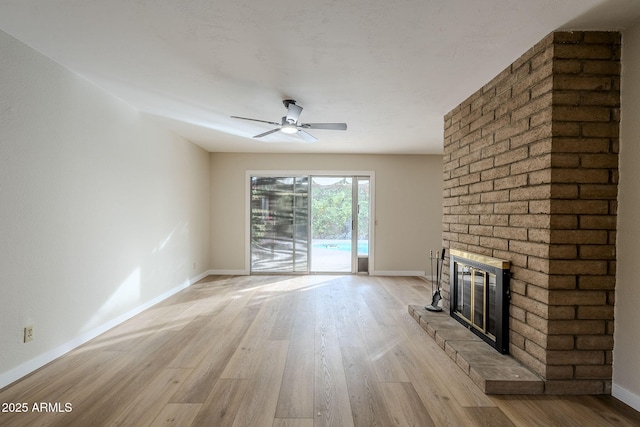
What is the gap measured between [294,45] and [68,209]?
2.24 metres

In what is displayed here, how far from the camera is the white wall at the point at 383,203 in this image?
6000mm

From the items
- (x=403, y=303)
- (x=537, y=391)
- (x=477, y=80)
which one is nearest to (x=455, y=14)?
(x=477, y=80)

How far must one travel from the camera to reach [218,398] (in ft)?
6.53

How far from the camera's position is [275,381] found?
86.2 inches

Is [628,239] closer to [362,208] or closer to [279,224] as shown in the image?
[362,208]

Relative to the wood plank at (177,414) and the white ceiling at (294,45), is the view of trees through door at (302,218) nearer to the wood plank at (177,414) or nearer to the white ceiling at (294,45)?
the white ceiling at (294,45)

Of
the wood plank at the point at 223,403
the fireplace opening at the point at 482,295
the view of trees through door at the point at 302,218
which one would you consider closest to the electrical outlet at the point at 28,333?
the wood plank at the point at 223,403

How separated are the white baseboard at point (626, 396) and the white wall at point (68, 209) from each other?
3.92 m

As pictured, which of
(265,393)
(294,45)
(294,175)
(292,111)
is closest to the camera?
(265,393)

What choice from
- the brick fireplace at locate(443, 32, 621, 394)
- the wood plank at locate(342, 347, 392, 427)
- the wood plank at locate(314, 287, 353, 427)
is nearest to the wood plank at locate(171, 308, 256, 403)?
the wood plank at locate(314, 287, 353, 427)

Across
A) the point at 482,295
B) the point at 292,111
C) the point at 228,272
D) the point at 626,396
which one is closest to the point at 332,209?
the point at 228,272

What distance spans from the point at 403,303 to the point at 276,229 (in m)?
2.83

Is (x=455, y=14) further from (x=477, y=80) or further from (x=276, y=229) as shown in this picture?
(x=276, y=229)

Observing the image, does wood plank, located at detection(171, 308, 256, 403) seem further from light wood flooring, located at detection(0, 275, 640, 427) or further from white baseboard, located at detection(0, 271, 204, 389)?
white baseboard, located at detection(0, 271, 204, 389)
